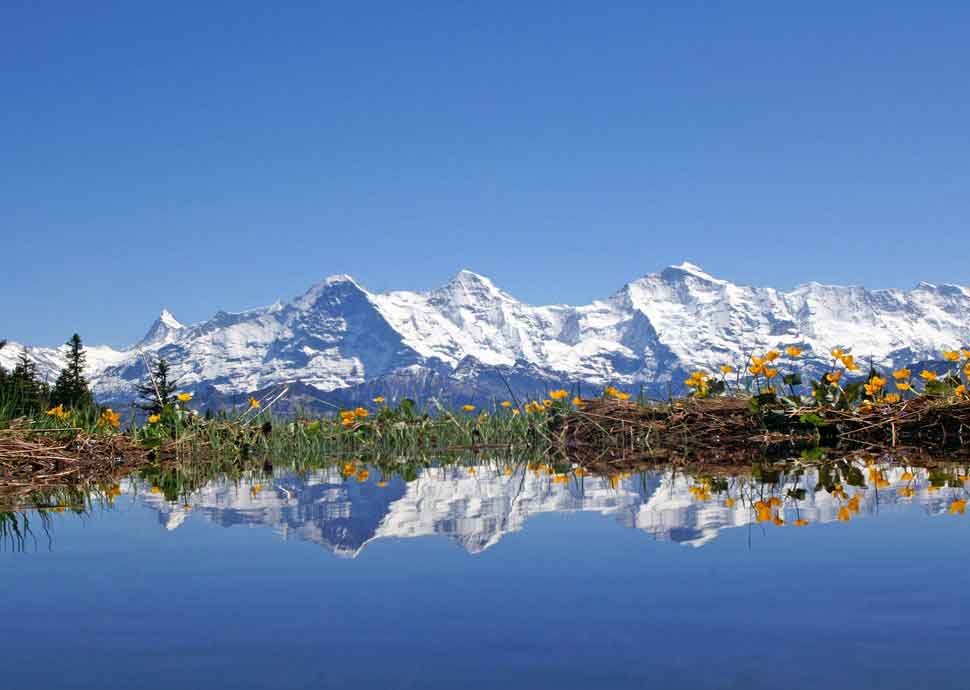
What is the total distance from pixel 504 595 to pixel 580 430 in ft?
28.1

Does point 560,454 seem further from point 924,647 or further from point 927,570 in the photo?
point 924,647

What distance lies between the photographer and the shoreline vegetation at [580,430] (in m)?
8.23

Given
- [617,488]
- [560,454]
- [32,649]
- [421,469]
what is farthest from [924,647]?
[560,454]

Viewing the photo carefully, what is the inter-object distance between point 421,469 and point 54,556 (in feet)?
13.9

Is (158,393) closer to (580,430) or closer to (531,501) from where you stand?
(580,430)

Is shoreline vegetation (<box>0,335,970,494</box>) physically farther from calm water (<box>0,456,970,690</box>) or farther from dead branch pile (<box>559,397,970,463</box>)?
calm water (<box>0,456,970,690</box>)

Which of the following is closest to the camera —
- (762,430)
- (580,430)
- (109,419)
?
(762,430)

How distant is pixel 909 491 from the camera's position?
4641 millimetres

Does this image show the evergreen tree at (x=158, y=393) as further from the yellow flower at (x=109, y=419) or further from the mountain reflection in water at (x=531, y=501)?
the mountain reflection in water at (x=531, y=501)

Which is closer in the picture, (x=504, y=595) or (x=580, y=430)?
(x=504, y=595)

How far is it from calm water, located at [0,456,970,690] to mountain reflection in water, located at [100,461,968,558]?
3 cm

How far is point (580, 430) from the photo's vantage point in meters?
11.0

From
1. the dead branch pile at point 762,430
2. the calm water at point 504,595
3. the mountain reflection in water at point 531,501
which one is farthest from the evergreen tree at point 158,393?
the calm water at point 504,595

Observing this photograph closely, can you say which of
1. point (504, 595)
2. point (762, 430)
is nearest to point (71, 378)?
point (762, 430)
